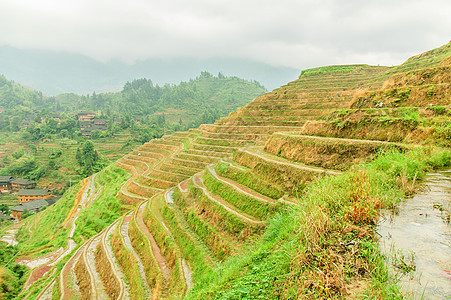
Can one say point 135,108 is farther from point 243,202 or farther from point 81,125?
point 243,202

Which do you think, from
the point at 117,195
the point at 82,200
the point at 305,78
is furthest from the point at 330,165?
the point at 305,78

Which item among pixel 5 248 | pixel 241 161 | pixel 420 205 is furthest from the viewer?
pixel 5 248

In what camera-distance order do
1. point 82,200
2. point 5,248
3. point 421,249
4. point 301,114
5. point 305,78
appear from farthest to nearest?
point 305,78 → point 82,200 → point 301,114 → point 5,248 → point 421,249

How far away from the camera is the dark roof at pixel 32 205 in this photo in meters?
38.9

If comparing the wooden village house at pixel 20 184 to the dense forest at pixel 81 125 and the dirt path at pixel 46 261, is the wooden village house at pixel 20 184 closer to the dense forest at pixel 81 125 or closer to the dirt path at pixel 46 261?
the dense forest at pixel 81 125

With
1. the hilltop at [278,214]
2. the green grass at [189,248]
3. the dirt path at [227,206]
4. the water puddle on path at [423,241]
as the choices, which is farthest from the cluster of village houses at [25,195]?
the water puddle on path at [423,241]

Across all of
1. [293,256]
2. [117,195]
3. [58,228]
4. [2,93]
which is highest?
[2,93]

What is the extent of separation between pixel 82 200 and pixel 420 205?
37076mm

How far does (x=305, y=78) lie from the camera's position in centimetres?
4472

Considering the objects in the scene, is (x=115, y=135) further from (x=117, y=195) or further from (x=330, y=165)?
(x=330, y=165)

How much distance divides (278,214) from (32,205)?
1869 inches

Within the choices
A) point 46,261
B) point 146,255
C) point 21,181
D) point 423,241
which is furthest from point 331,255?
point 21,181

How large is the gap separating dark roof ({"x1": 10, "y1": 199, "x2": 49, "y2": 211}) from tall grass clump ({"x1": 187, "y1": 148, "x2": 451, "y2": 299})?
46.9 metres

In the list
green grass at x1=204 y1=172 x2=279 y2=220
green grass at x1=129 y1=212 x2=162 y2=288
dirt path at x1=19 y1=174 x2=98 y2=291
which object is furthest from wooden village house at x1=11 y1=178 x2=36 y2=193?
green grass at x1=204 y1=172 x2=279 y2=220
